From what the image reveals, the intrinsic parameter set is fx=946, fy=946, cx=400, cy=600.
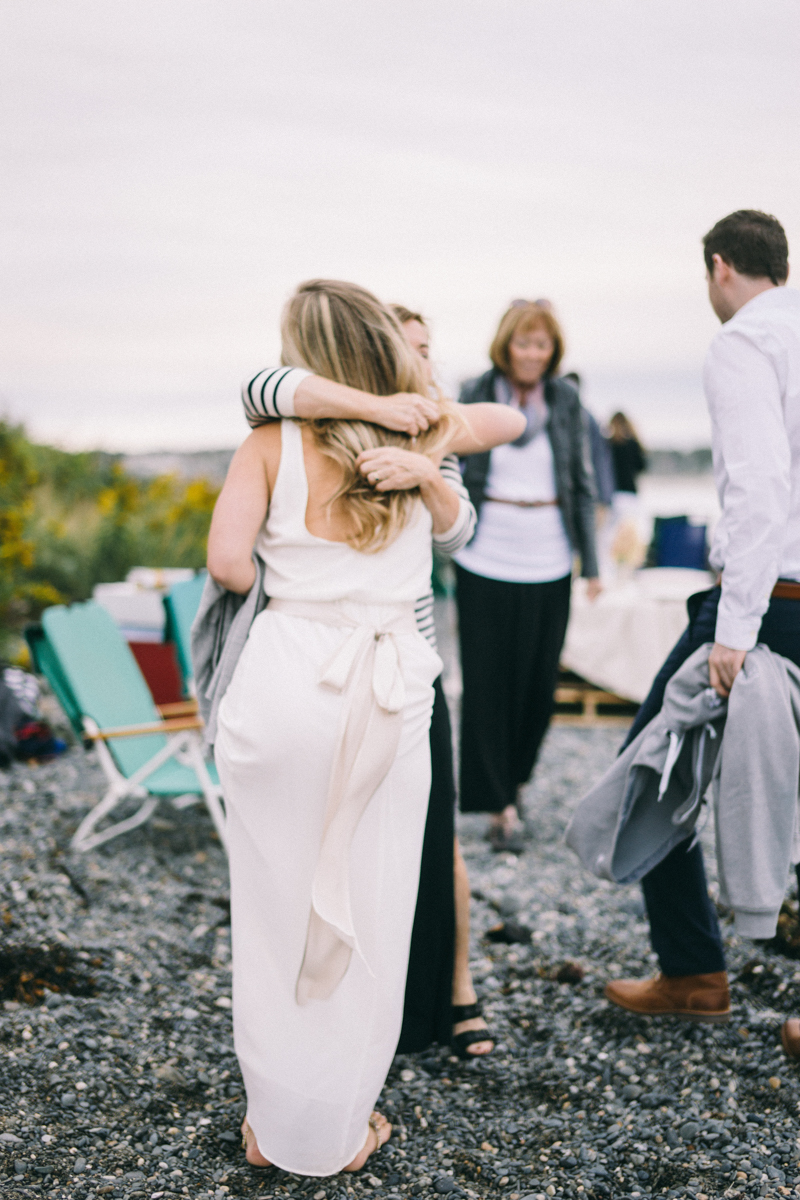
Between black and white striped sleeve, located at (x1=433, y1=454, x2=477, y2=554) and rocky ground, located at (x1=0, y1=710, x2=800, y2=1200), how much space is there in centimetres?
149

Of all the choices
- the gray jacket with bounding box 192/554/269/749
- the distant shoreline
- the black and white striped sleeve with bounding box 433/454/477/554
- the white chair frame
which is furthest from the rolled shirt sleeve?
the distant shoreline

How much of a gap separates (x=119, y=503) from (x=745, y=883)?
6484 millimetres

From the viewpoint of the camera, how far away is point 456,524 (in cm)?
227

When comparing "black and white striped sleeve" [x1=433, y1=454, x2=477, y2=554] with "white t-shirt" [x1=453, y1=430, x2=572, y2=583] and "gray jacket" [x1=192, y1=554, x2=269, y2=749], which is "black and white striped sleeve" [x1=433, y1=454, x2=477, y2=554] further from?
"white t-shirt" [x1=453, y1=430, x2=572, y2=583]

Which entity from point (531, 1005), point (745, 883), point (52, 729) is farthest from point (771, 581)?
point (52, 729)

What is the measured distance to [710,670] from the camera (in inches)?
96.0

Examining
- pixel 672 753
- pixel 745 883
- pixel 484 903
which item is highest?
pixel 672 753

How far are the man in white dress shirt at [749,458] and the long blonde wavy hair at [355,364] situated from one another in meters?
0.80

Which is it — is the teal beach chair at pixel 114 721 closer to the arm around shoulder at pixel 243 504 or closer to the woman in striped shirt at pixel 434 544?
the woman in striped shirt at pixel 434 544

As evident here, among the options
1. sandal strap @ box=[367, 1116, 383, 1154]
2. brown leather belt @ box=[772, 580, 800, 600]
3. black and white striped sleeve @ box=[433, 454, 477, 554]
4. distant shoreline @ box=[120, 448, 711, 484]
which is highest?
black and white striped sleeve @ box=[433, 454, 477, 554]

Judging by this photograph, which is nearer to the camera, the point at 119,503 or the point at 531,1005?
the point at 531,1005

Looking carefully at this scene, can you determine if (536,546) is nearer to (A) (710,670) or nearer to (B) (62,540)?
(A) (710,670)

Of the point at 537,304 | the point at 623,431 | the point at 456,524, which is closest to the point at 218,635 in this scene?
the point at 456,524

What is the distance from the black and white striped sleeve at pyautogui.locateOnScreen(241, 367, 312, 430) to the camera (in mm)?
2018
